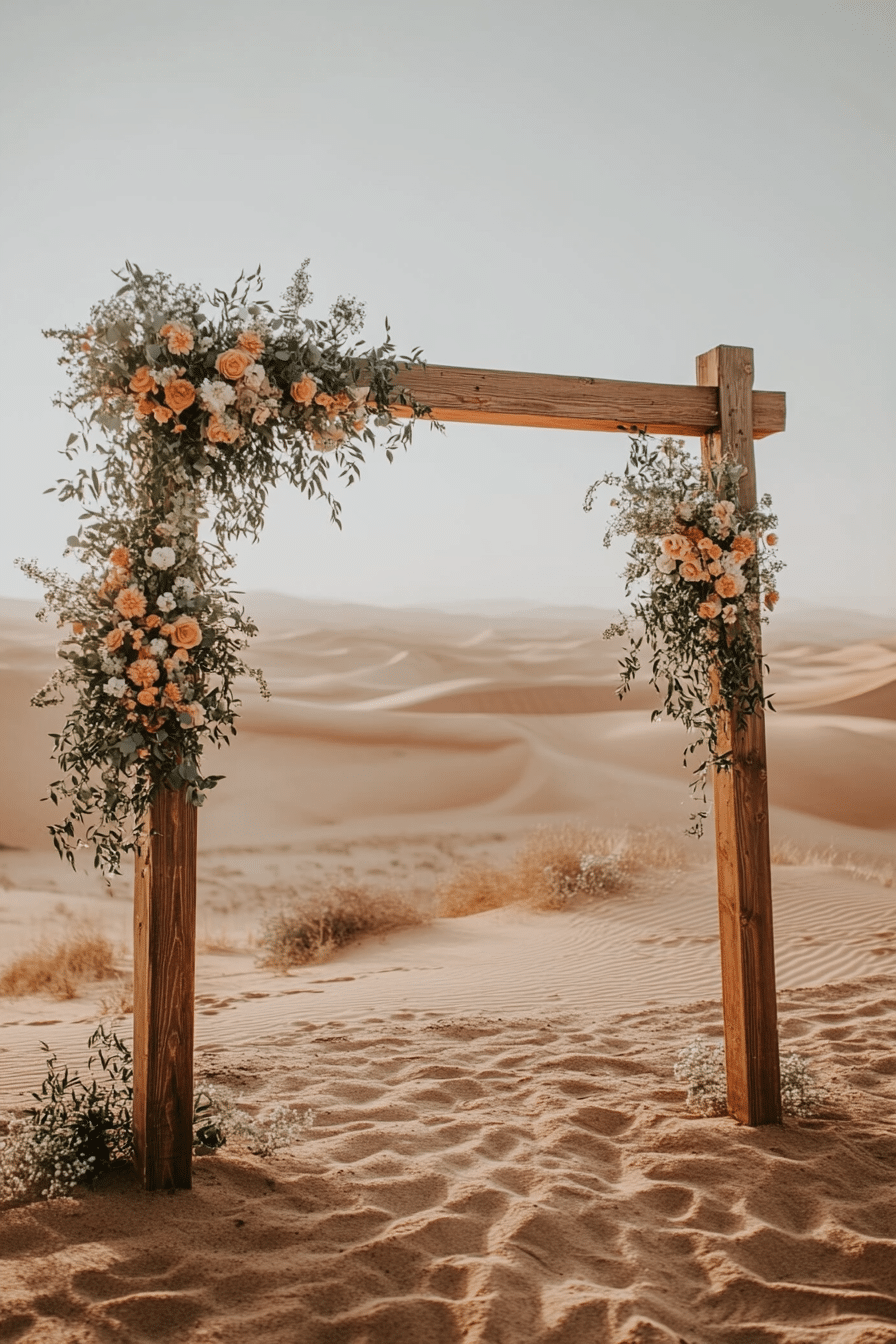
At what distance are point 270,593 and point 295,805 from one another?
17.0 m

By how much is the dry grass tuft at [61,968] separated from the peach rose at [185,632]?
17.0ft

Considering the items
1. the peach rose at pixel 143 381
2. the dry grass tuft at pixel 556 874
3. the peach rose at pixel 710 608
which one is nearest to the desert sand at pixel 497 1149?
the dry grass tuft at pixel 556 874

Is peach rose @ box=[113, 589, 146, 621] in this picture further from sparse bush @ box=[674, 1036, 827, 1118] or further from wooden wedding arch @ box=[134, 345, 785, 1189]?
sparse bush @ box=[674, 1036, 827, 1118]

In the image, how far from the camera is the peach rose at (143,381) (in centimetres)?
343

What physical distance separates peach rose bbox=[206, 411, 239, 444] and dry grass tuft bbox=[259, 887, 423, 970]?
5982 mm

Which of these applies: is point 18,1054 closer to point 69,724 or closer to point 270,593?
point 69,724

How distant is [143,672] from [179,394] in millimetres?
937

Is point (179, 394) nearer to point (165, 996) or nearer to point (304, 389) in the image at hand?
point (304, 389)

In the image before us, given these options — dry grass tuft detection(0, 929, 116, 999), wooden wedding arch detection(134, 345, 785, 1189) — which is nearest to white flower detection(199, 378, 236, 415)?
wooden wedding arch detection(134, 345, 785, 1189)

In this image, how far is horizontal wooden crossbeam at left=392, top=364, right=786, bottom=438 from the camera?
411 centimetres

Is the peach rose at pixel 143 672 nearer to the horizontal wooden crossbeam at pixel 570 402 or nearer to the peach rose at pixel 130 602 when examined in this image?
the peach rose at pixel 130 602

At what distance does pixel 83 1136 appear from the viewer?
368 cm

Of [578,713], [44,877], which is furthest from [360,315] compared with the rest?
[578,713]

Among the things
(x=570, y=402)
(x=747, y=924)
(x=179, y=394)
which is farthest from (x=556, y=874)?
(x=179, y=394)
